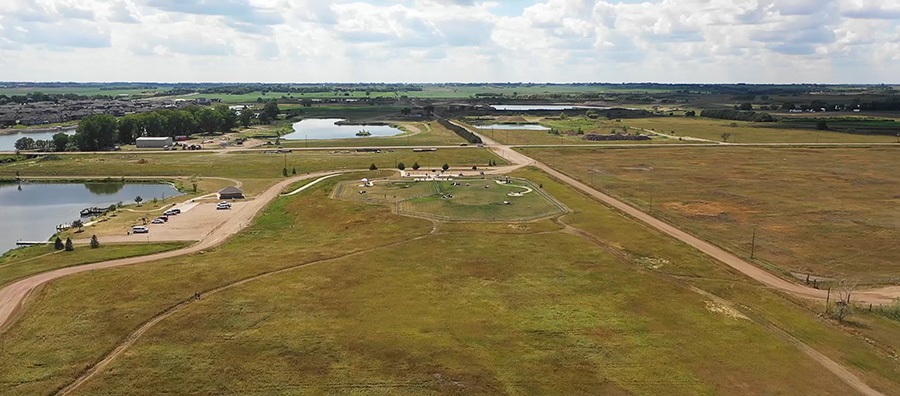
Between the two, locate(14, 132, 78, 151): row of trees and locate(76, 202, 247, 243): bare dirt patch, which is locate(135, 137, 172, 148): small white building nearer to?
locate(14, 132, 78, 151): row of trees

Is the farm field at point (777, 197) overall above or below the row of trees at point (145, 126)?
below

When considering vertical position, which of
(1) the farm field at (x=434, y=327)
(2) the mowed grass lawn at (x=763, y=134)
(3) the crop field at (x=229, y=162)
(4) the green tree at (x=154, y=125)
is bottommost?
(1) the farm field at (x=434, y=327)

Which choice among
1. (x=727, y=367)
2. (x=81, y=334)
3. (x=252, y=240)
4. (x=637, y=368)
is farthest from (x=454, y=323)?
(x=252, y=240)

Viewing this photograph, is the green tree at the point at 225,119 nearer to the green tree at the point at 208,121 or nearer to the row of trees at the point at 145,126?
the row of trees at the point at 145,126

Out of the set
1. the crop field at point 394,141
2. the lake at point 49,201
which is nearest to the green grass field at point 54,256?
the lake at point 49,201

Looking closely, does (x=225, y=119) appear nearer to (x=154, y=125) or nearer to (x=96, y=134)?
(x=154, y=125)

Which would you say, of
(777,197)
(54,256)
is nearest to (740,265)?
(777,197)

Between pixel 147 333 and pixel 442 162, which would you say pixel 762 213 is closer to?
pixel 442 162

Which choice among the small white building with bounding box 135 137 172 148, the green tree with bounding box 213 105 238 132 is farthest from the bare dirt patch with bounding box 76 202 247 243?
the green tree with bounding box 213 105 238 132
